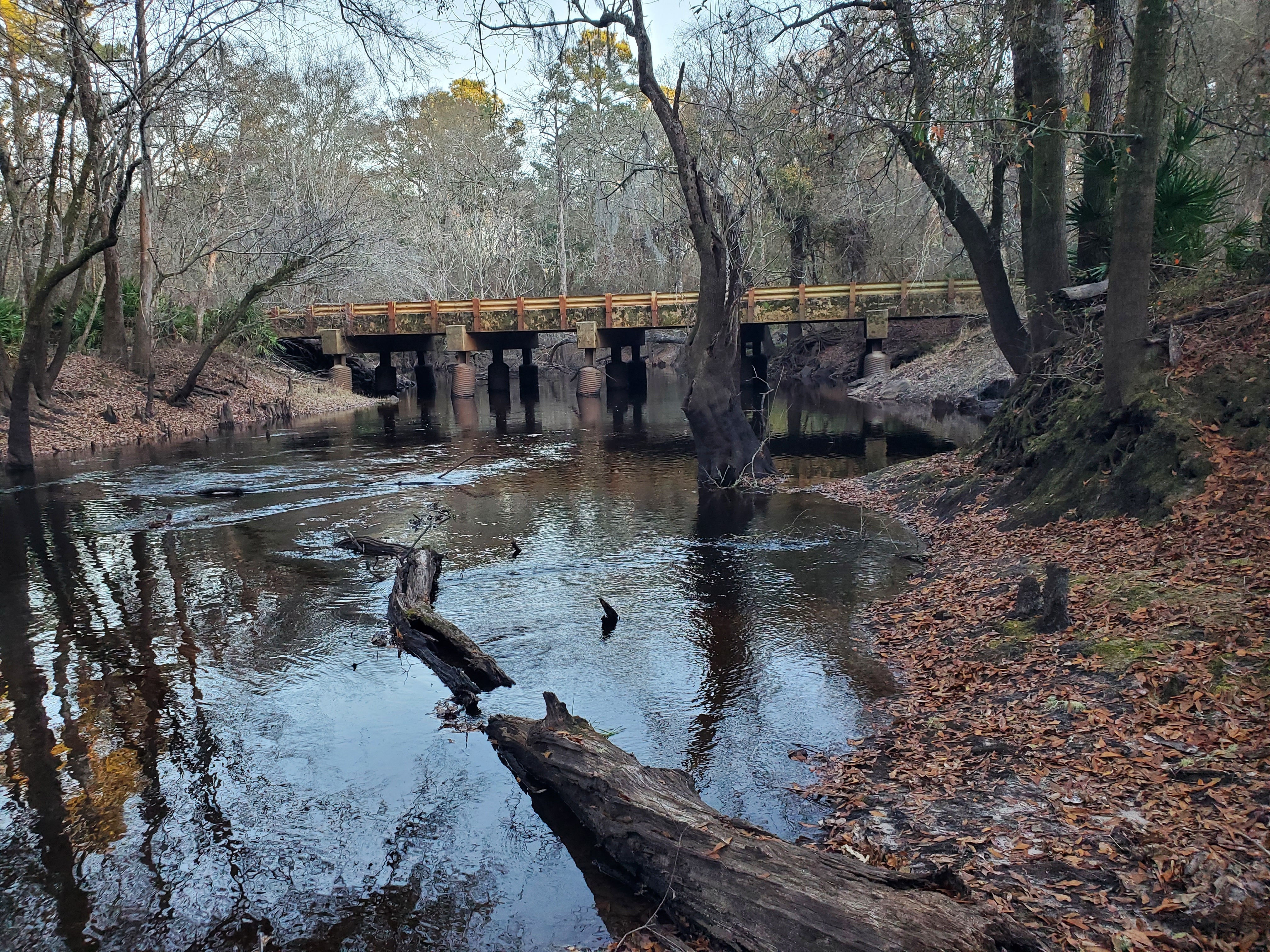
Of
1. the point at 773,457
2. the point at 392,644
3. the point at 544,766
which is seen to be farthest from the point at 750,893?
the point at 773,457

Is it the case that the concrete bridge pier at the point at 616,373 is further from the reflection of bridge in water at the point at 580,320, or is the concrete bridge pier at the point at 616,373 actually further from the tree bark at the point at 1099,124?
the tree bark at the point at 1099,124

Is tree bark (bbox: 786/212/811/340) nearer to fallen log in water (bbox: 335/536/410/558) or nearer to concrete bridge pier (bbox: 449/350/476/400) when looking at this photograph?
concrete bridge pier (bbox: 449/350/476/400)

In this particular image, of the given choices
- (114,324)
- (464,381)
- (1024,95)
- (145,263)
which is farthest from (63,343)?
(1024,95)

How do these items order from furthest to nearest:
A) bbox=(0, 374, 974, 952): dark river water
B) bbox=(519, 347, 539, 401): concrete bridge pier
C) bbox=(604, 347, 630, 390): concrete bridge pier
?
bbox=(519, 347, 539, 401): concrete bridge pier, bbox=(604, 347, 630, 390): concrete bridge pier, bbox=(0, 374, 974, 952): dark river water

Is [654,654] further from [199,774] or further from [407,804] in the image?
[199,774]

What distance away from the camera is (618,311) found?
34125mm

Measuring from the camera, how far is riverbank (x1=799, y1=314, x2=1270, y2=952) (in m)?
3.92

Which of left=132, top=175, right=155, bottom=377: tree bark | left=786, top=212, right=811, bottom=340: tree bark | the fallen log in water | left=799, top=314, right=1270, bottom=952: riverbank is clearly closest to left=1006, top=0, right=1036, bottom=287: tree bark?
left=799, top=314, right=1270, bottom=952: riverbank

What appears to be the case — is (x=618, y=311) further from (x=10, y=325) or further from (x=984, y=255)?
(x=984, y=255)

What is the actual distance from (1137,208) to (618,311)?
2578cm

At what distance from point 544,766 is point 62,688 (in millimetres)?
4392

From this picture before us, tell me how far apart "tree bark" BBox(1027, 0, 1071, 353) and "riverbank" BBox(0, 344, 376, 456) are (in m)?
19.1

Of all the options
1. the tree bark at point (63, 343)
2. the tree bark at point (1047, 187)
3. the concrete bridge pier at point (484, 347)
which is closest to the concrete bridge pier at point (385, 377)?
the concrete bridge pier at point (484, 347)

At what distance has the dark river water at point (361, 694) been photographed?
15.5 ft
